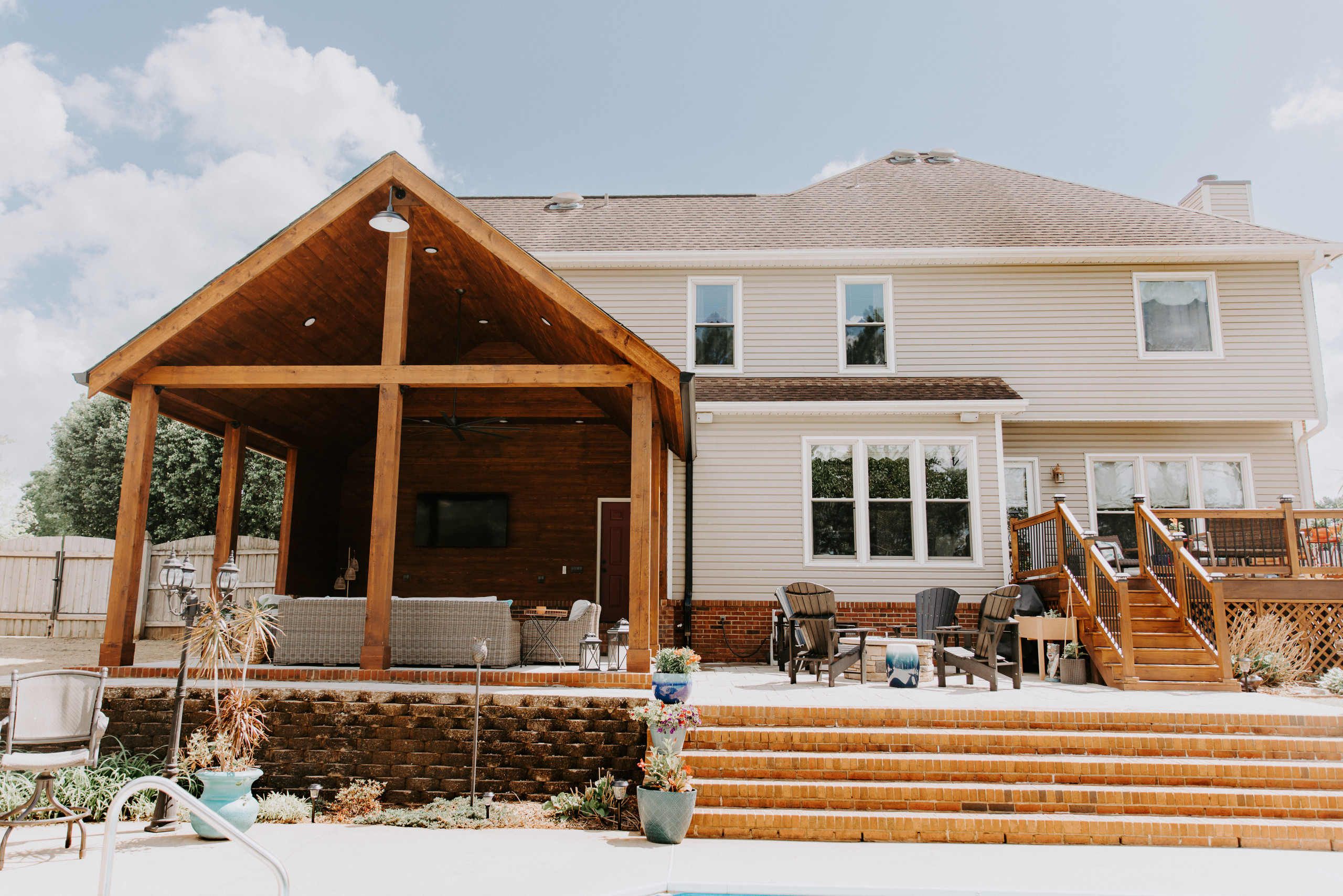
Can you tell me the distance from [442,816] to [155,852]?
5.98 ft

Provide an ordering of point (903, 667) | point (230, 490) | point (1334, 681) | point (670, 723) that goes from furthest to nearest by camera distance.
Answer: point (230, 490) → point (1334, 681) → point (903, 667) → point (670, 723)

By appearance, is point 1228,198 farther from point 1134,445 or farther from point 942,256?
point 942,256

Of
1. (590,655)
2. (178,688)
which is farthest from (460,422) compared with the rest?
(178,688)

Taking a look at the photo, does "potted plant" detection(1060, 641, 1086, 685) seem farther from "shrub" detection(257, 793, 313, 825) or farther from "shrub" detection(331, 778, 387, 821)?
"shrub" detection(257, 793, 313, 825)

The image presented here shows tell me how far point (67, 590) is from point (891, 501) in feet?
43.5

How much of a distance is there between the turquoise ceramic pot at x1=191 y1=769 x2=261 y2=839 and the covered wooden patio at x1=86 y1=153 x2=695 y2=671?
164 cm

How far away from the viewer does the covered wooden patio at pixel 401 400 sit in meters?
7.78

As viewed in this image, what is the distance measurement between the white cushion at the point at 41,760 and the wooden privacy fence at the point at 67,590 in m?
8.39

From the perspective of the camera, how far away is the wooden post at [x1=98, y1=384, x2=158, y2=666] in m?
7.78

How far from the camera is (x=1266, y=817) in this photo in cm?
580

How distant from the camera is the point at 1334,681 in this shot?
920cm

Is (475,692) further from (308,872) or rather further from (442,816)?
(308,872)

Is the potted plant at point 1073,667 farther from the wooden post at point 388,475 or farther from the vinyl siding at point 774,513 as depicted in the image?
the wooden post at point 388,475

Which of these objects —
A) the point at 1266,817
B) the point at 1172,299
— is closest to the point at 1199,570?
the point at 1266,817
